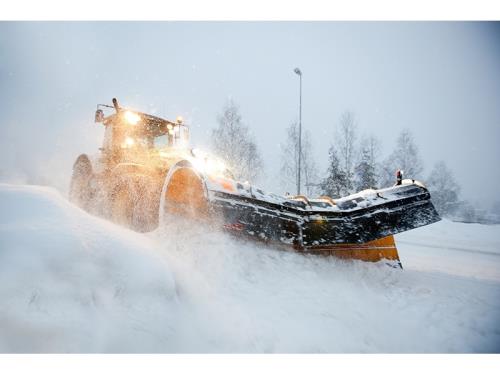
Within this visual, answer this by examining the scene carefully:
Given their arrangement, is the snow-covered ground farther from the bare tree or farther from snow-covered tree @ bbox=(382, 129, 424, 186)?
snow-covered tree @ bbox=(382, 129, 424, 186)

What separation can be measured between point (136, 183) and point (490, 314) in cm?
388

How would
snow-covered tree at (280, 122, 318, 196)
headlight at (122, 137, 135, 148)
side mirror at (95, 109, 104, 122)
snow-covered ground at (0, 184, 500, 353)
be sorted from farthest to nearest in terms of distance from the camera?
snow-covered tree at (280, 122, 318, 196)
side mirror at (95, 109, 104, 122)
headlight at (122, 137, 135, 148)
snow-covered ground at (0, 184, 500, 353)

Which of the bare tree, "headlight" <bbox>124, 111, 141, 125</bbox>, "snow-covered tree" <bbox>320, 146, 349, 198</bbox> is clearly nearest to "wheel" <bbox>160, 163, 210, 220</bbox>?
"headlight" <bbox>124, 111, 141, 125</bbox>

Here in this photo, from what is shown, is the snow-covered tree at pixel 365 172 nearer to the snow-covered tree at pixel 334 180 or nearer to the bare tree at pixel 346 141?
the bare tree at pixel 346 141

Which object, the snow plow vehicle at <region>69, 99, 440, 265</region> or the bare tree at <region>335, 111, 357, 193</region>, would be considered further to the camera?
the bare tree at <region>335, 111, 357, 193</region>

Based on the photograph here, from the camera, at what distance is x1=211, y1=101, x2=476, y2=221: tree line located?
1778cm

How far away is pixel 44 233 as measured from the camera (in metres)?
2.00

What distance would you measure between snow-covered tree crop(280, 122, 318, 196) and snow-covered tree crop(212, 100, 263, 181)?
10.6 feet

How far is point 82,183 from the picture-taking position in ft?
18.8

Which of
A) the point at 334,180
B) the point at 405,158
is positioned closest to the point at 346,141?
the point at 334,180

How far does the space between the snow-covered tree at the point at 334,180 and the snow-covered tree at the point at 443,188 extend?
13614 mm

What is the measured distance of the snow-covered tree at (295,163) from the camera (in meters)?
21.0
